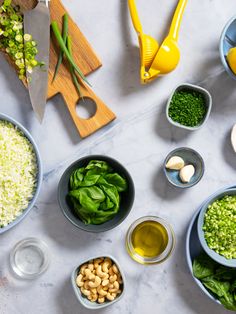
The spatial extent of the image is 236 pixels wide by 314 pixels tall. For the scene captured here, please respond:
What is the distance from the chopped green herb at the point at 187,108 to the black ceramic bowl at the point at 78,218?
23cm

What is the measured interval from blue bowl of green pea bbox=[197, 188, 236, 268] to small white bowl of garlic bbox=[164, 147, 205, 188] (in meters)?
0.09

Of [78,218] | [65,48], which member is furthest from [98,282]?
[65,48]

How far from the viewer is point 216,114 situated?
1.59 m

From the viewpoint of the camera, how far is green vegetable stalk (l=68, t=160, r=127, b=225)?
4.89 feet

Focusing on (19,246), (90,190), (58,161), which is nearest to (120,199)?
(90,190)

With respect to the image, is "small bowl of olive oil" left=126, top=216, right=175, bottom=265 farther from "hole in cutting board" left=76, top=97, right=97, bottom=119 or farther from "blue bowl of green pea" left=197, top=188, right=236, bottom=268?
"hole in cutting board" left=76, top=97, right=97, bottom=119

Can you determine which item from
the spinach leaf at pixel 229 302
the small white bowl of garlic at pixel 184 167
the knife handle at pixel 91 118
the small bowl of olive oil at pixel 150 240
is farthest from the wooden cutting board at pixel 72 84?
the spinach leaf at pixel 229 302

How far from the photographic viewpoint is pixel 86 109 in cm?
160

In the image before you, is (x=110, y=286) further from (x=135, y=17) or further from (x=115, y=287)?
(x=135, y=17)

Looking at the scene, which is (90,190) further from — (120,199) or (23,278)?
(23,278)

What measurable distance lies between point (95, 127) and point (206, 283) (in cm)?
59

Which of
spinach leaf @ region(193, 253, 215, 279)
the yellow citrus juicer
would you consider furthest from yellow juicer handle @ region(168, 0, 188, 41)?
spinach leaf @ region(193, 253, 215, 279)

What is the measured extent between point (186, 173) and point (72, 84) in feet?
1.46

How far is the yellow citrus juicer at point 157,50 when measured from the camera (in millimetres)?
1496
